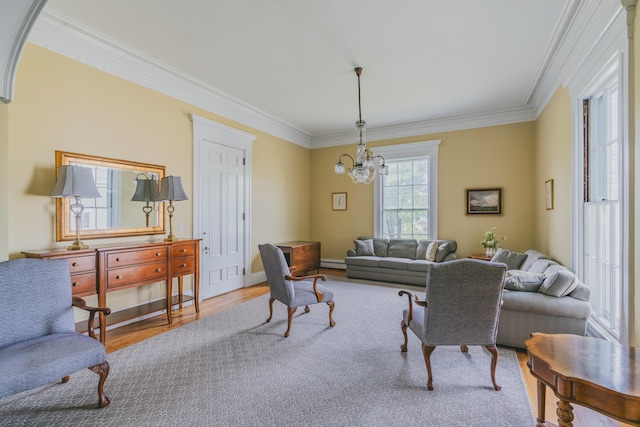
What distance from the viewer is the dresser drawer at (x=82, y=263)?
271 centimetres

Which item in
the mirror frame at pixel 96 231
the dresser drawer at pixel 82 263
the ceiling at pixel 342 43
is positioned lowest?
the dresser drawer at pixel 82 263

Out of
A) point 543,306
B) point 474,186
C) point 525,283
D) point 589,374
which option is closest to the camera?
point 589,374

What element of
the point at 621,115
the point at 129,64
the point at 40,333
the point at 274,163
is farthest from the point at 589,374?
the point at 274,163

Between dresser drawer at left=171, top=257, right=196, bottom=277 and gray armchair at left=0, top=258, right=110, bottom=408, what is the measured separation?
1294mm

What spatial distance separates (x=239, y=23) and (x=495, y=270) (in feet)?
10.3

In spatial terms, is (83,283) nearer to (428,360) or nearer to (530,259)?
(428,360)

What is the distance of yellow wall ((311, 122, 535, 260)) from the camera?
17.4 ft

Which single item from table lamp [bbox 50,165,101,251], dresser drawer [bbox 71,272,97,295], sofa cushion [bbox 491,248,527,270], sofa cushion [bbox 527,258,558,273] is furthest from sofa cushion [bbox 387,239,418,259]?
table lamp [bbox 50,165,101,251]

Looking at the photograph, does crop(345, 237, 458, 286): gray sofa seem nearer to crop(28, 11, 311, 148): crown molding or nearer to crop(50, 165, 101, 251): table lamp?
crop(28, 11, 311, 148): crown molding

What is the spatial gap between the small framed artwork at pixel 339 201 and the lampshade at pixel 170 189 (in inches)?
154

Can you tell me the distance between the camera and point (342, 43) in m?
3.26

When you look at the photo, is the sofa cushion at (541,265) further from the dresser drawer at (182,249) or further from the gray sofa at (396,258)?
the dresser drawer at (182,249)

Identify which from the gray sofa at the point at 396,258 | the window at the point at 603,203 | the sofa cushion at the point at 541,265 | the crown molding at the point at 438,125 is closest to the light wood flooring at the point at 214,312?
the window at the point at 603,203

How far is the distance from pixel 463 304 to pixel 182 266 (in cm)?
315
